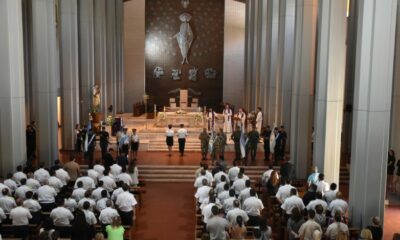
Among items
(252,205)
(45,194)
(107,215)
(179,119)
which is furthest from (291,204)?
(179,119)

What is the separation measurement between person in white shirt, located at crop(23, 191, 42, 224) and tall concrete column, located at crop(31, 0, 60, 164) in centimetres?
834

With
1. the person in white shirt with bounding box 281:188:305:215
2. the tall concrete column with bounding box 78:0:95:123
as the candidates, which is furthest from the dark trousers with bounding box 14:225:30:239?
the tall concrete column with bounding box 78:0:95:123

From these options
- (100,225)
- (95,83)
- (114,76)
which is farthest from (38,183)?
(114,76)

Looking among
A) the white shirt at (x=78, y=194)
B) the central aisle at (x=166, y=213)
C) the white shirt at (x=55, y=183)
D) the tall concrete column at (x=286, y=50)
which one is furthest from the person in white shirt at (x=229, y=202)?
the tall concrete column at (x=286, y=50)

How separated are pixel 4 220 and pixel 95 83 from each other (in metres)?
18.8

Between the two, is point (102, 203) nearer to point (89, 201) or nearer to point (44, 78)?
point (89, 201)

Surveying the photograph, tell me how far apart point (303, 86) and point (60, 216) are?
37.2ft

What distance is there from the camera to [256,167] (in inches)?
787

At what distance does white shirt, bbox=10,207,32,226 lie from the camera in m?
10.9

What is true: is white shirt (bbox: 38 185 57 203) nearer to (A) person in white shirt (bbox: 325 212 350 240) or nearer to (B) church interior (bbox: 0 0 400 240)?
(B) church interior (bbox: 0 0 400 240)

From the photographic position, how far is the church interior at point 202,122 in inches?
465

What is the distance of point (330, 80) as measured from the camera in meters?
15.9

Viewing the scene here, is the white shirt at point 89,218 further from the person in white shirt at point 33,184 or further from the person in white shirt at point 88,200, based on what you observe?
the person in white shirt at point 33,184

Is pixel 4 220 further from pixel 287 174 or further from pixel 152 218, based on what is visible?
pixel 287 174
